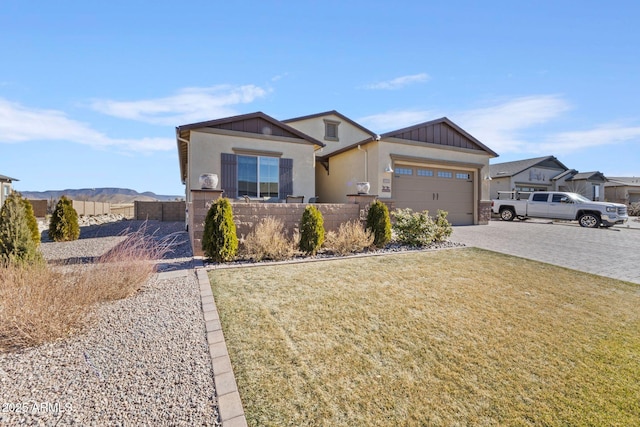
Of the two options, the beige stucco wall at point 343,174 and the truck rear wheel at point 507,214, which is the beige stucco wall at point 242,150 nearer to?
the beige stucco wall at point 343,174

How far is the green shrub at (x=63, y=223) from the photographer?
9.04 meters

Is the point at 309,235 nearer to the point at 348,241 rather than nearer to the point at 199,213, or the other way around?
the point at 348,241

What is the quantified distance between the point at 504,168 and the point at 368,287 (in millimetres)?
30558

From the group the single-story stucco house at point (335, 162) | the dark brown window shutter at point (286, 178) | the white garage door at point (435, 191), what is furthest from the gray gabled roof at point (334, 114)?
the dark brown window shutter at point (286, 178)

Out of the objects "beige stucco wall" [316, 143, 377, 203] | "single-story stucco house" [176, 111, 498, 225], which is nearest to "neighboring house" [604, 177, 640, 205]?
"single-story stucco house" [176, 111, 498, 225]

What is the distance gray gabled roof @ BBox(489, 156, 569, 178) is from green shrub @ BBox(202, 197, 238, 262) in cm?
2690

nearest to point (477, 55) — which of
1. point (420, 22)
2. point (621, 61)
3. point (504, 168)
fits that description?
point (420, 22)

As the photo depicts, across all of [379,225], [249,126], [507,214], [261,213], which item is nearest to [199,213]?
[261,213]

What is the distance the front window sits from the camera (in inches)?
411

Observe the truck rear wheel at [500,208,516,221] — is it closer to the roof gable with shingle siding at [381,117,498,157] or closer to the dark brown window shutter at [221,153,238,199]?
the roof gable with shingle siding at [381,117,498,157]

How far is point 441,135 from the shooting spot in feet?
43.6

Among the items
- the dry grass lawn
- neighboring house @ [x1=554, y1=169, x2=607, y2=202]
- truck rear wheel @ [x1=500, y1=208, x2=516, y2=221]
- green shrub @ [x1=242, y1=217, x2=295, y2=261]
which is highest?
neighboring house @ [x1=554, y1=169, x2=607, y2=202]

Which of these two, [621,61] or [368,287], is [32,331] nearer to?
[368,287]

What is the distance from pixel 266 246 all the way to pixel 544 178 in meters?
31.9
